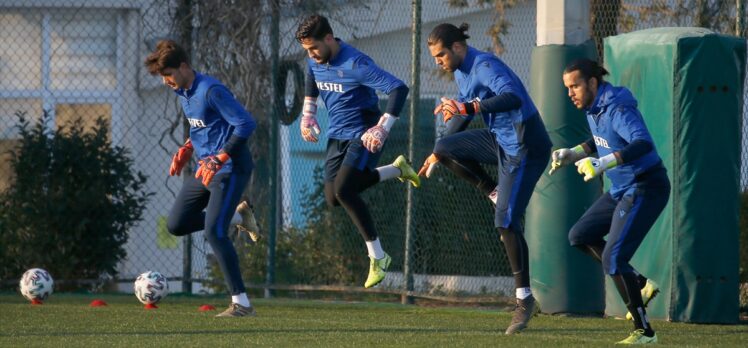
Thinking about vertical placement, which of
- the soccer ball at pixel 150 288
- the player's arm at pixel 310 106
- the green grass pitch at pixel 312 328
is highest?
the player's arm at pixel 310 106

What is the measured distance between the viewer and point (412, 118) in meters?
12.7

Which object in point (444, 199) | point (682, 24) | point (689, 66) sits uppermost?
point (682, 24)

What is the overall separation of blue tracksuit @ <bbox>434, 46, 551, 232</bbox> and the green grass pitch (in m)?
0.84

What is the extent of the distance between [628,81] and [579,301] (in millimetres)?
1817

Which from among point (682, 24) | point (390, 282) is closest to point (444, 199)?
point (390, 282)

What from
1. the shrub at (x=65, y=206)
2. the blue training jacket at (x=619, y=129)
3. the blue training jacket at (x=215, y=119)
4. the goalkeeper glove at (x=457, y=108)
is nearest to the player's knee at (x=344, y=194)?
the blue training jacket at (x=215, y=119)

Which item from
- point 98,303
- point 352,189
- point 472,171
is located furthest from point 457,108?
point 98,303

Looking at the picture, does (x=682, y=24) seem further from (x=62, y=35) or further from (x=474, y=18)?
(x=62, y=35)

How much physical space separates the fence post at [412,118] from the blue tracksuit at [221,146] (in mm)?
2965

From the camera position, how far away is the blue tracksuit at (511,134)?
352 inches

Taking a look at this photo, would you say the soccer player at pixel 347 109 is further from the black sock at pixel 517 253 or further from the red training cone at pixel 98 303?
the red training cone at pixel 98 303

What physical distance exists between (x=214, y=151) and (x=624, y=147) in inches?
122

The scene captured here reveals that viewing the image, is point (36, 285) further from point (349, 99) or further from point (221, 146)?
point (349, 99)

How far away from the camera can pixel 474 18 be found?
17750 millimetres
